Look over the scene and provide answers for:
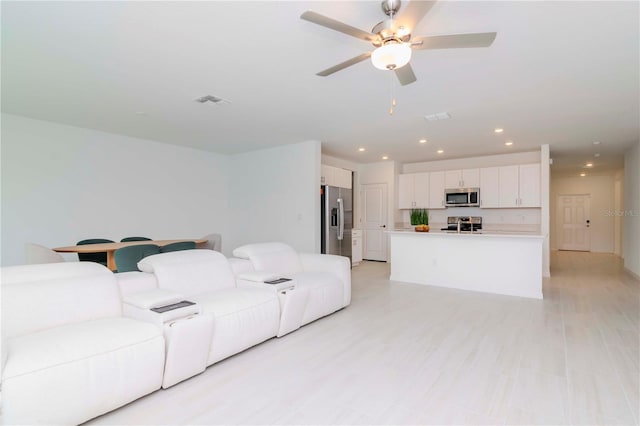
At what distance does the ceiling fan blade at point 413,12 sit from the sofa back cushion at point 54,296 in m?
2.64

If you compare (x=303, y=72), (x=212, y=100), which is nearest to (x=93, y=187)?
(x=212, y=100)

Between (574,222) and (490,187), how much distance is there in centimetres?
617

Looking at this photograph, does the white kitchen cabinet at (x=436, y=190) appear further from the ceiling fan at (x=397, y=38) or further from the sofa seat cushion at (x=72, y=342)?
the sofa seat cushion at (x=72, y=342)

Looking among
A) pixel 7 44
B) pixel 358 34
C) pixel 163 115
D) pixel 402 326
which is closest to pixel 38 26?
pixel 7 44

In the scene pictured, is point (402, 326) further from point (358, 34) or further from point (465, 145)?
point (465, 145)

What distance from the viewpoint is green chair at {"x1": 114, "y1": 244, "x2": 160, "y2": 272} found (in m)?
3.56

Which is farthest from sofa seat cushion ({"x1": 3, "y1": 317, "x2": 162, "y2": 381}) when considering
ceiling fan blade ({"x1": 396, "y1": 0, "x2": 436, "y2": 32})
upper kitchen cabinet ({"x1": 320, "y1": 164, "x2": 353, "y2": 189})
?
upper kitchen cabinet ({"x1": 320, "y1": 164, "x2": 353, "y2": 189})

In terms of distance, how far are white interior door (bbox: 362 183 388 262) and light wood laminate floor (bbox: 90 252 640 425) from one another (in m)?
4.05

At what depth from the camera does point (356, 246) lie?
7.55m

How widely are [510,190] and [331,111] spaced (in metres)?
4.55

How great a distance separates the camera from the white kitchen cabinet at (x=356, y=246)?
7.36m

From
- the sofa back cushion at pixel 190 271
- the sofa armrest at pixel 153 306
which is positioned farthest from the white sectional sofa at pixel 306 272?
the sofa armrest at pixel 153 306

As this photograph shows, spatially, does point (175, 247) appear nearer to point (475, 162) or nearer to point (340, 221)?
point (340, 221)

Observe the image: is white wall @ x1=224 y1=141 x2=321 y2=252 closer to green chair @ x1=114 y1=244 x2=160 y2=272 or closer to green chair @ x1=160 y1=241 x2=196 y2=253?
green chair @ x1=160 y1=241 x2=196 y2=253
